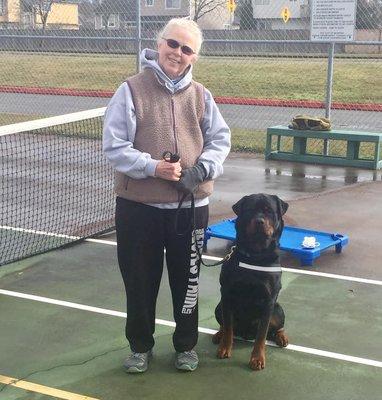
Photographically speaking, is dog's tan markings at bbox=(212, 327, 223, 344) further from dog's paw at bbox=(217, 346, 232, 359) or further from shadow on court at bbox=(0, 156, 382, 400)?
dog's paw at bbox=(217, 346, 232, 359)

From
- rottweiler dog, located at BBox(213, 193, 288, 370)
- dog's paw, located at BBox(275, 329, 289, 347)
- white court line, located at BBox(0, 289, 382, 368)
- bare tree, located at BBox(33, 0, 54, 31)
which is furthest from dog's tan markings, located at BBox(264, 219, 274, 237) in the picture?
bare tree, located at BBox(33, 0, 54, 31)

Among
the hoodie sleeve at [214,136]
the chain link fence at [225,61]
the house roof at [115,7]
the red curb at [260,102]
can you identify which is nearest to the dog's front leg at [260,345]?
the hoodie sleeve at [214,136]

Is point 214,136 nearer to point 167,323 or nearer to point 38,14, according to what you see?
point 167,323

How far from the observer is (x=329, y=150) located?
42.8 feet

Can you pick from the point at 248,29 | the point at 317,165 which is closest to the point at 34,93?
the point at 248,29

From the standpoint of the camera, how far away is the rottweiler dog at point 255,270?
428cm

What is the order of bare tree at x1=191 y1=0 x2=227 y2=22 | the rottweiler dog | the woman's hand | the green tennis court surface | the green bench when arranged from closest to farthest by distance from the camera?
the woman's hand, the green tennis court surface, the rottweiler dog, the green bench, bare tree at x1=191 y1=0 x2=227 y2=22

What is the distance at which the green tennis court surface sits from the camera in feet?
13.7

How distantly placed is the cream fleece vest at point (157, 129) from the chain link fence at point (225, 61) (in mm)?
7776

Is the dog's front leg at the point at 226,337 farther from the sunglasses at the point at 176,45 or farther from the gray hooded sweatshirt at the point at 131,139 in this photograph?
the sunglasses at the point at 176,45

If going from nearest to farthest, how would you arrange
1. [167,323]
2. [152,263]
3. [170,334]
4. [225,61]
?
[152,263]
[170,334]
[167,323]
[225,61]

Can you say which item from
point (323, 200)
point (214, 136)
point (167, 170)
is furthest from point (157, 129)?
point (323, 200)

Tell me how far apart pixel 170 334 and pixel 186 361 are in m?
0.57

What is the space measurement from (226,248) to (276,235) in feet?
8.65
